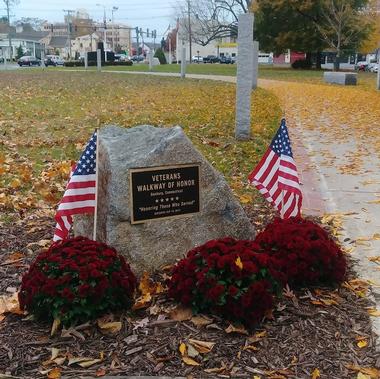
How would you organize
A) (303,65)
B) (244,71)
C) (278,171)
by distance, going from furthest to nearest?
(303,65) < (244,71) < (278,171)

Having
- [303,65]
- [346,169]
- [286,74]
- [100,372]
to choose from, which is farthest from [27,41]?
[100,372]

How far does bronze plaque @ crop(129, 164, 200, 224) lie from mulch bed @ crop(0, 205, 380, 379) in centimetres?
66

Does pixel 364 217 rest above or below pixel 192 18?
below

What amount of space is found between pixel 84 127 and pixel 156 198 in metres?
7.77

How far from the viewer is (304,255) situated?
4000mm

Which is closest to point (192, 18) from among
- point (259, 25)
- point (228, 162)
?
point (259, 25)

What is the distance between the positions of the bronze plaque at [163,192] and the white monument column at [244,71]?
19.9 ft

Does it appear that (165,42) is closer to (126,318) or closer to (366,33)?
(366,33)

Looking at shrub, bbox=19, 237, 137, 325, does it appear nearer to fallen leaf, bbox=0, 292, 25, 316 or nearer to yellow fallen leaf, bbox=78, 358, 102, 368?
fallen leaf, bbox=0, 292, 25, 316

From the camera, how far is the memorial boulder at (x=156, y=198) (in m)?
4.09

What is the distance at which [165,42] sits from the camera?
452 ft

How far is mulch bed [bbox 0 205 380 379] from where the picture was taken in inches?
123

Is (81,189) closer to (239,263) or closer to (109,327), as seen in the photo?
(109,327)

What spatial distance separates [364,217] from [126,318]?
3.30 metres
